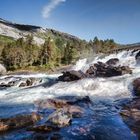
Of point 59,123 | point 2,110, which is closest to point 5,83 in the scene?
point 2,110

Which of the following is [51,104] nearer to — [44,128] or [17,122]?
[17,122]

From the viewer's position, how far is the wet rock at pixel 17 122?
24.4m

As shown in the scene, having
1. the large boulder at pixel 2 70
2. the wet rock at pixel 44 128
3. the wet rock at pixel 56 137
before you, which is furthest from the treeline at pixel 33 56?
the wet rock at pixel 56 137

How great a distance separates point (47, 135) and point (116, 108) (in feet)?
43.6

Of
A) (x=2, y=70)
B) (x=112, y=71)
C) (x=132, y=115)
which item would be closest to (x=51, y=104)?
(x=132, y=115)

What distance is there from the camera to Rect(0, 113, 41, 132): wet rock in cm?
2436

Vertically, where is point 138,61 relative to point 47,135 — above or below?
above

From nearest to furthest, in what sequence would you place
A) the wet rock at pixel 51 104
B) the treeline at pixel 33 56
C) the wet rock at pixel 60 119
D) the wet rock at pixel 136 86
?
the wet rock at pixel 60 119
the wet rock at pixel 51 104
the wet rock at pixel 136 86
the treeline at pixel 33 56

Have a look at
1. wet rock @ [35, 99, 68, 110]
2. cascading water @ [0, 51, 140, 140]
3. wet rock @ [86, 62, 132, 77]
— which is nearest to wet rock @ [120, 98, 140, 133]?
cascading water @ [0, 51, 140, 140]

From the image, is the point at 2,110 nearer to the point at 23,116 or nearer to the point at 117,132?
the point at 23,116

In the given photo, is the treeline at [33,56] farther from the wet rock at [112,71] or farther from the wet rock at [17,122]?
the wet rock at [17,122]

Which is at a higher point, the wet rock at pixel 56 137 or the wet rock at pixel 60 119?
the wet rock at pixel 60 119

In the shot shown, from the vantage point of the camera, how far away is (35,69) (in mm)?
112500

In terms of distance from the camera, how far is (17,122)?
2519cm
